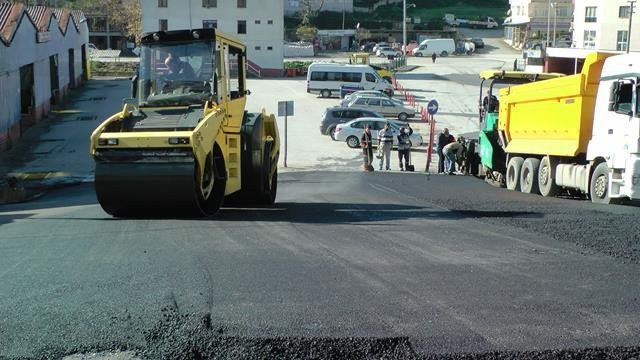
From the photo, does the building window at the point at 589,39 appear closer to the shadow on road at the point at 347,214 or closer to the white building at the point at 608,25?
the white building at the point at 608,25

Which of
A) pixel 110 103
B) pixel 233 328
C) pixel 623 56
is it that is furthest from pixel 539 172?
pixel 110 103

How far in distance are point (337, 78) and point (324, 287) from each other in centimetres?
5020

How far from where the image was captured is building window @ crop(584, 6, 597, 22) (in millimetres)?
75162

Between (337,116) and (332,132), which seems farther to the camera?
(337,116)

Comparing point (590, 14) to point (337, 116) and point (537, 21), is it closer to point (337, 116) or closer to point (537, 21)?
point (537, 21)

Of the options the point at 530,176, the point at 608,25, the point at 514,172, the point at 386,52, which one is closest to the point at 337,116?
the point at 514,172

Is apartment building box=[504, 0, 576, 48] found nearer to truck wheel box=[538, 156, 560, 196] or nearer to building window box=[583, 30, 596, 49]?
building window box=[583, 30, 596, 49]

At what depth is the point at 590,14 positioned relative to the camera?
249ft

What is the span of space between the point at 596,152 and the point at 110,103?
3806 centimetres

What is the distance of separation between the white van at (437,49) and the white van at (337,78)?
42586mm

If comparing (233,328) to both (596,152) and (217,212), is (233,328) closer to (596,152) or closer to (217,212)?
(217,212)

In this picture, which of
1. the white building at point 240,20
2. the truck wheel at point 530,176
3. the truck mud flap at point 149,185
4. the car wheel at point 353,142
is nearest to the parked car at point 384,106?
the car wheel at point 353,142

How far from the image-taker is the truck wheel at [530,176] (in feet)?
65.3

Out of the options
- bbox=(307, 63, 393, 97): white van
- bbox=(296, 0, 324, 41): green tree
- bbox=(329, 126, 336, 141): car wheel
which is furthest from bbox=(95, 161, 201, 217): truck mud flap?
bbox=(296, 0, 324, 41): green tree
